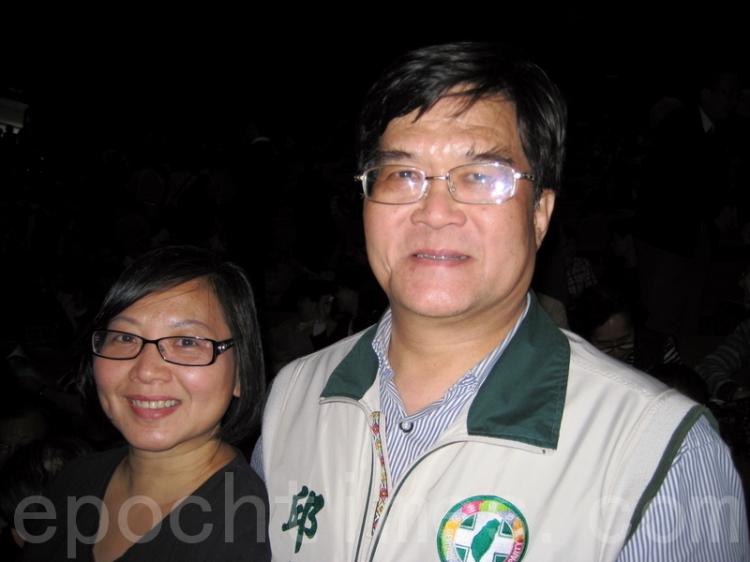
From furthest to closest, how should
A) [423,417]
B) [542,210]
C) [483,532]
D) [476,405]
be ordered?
1. [542,210]
2. [423,417]
3. [476,405]
4. [483,532]

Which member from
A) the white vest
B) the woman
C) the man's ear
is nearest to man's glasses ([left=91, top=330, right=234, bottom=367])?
the woman

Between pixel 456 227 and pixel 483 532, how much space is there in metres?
0.71

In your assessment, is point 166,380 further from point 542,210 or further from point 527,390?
point 542,210

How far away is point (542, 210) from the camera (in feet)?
5.57

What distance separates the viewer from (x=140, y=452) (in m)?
1.98

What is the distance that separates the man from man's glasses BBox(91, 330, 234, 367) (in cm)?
32

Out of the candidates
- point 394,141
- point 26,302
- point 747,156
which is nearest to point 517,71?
point 394,141

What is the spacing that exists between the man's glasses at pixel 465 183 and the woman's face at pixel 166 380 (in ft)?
2.38

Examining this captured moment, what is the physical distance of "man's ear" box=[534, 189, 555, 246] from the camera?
1.68 meters

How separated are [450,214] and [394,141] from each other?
25 centimetres

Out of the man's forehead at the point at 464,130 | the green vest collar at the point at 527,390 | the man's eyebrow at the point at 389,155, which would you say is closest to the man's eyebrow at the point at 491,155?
the man's forehead at the point at 464,130

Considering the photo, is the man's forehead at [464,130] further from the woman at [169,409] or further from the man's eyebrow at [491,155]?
the woman at [169,409]

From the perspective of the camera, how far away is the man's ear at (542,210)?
1.68 metres

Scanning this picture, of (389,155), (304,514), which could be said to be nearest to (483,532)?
(304,514)
